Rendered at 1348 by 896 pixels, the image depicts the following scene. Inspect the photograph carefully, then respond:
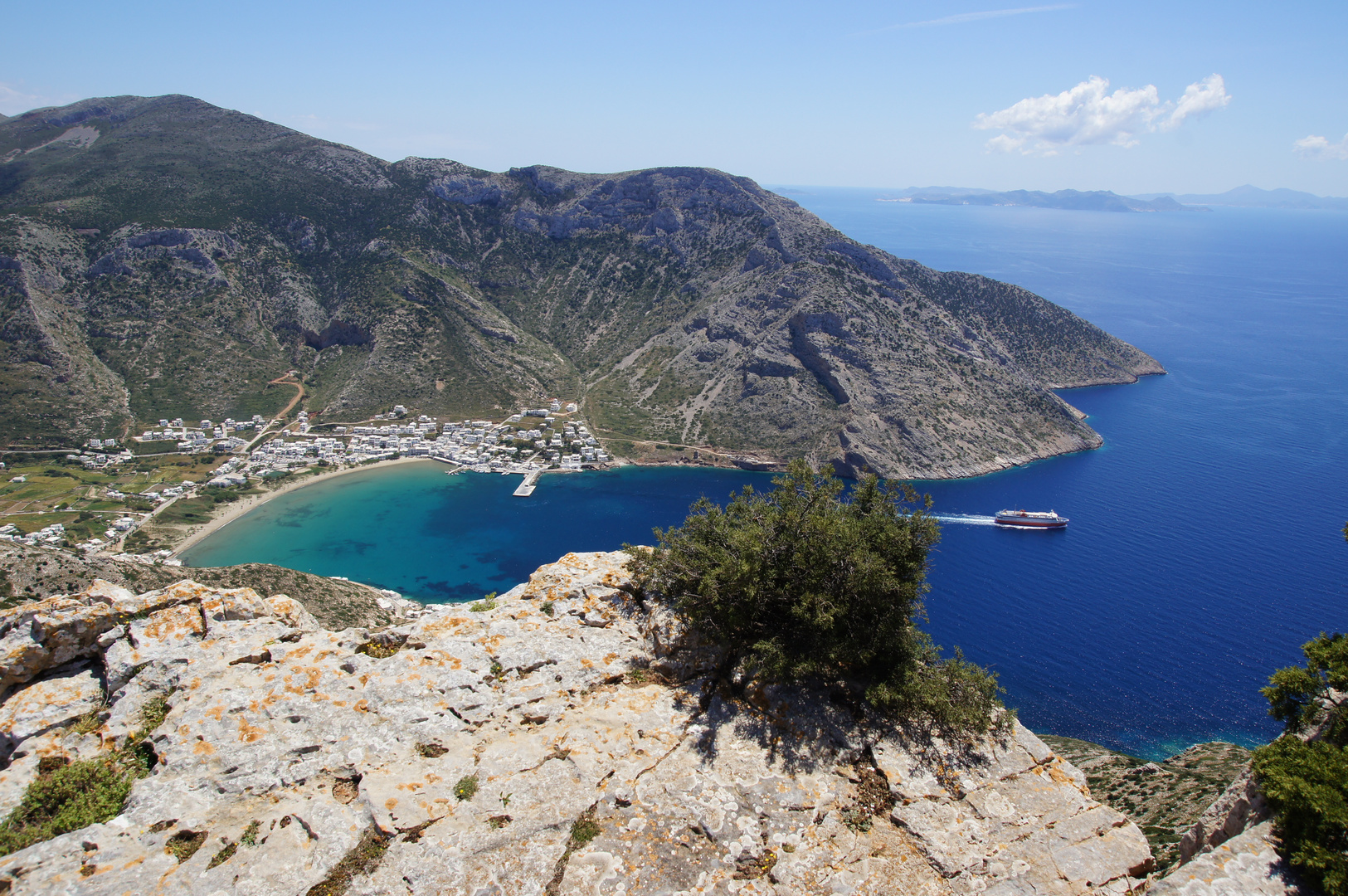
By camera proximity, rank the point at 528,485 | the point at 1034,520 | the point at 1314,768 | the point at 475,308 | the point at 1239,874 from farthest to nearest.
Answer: the point at 475,308
the point at 528,485
the point at 1034,520
the point at 1314,768
the point at 1239,874

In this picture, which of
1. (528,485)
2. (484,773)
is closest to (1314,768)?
(484,773)

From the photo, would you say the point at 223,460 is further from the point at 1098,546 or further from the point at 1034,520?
the point at 1098,546

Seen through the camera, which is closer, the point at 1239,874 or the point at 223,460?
the point at 1239,874

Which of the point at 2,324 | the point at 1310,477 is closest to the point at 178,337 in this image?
the point at 2,324

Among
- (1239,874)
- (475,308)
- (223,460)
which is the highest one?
(475,308)

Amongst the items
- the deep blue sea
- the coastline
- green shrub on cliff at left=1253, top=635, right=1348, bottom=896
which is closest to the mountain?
the deep blue sea

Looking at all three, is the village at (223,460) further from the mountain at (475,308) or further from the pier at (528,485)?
the mountain at (475,308)

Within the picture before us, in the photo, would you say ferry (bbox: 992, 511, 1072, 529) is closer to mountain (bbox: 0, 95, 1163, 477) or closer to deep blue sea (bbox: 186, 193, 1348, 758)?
deep blue sea (bbox: 186, 193, 1348, 758)
